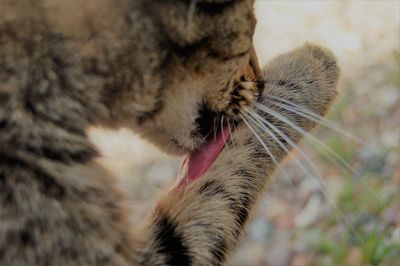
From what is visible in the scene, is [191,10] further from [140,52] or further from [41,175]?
[41,175]

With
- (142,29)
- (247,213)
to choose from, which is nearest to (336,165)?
(247,213)

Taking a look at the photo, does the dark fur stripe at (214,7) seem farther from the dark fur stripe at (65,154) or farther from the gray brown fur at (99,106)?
the dark fur stripe at (65,154)

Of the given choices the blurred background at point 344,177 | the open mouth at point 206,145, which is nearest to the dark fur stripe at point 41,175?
the open mouth at point 206,145

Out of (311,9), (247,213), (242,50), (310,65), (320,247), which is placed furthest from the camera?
(311,9)

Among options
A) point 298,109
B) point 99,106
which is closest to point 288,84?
point 298,109

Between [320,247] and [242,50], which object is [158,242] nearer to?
[242,50]

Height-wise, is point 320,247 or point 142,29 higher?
point 142,29
